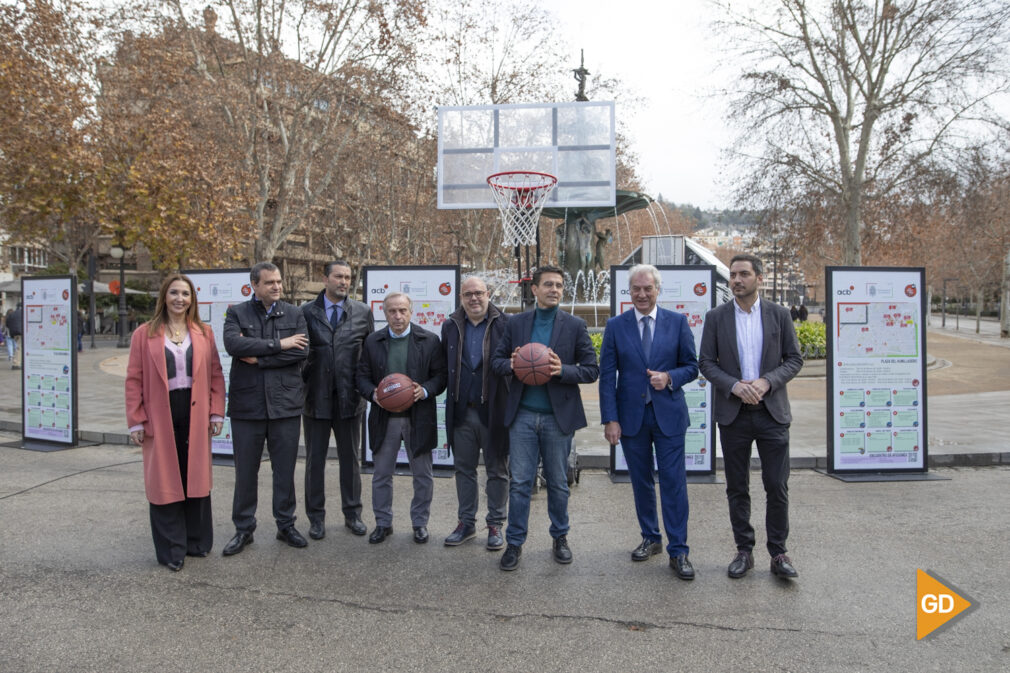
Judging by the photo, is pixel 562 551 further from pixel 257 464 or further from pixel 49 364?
pixel 49 364

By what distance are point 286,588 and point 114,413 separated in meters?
8.63

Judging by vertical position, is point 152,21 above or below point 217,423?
above

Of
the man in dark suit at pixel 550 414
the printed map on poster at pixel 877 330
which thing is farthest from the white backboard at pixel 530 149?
the man in dark suit at pixel 550 414

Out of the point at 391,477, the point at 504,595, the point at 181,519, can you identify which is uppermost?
the point at 391,477

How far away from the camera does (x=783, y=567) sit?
4453 mm

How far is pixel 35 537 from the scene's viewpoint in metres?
5.27

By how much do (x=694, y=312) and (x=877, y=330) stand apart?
1921 millimetres

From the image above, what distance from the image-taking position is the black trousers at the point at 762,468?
4586 millimetres

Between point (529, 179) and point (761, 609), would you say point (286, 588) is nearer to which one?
point (761, 609)

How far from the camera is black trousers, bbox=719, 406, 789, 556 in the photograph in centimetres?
459

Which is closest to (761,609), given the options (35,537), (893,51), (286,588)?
(286,588)

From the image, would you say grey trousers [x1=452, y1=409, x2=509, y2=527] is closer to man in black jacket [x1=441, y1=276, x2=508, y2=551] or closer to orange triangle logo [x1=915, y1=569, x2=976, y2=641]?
man in black jacket [x1=441, y1=276, x2=508, y2=551]

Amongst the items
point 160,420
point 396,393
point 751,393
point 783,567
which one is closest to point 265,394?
point 160,420

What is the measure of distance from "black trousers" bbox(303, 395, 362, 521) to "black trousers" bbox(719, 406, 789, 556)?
285cm
